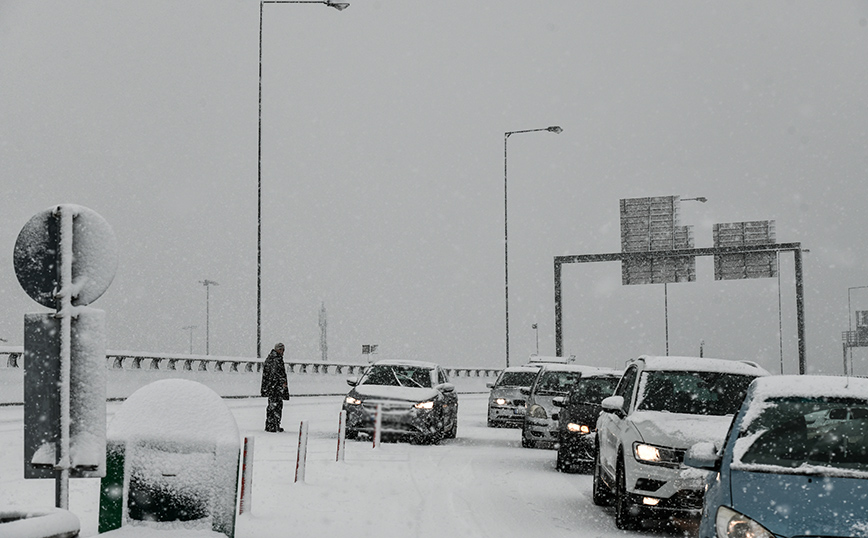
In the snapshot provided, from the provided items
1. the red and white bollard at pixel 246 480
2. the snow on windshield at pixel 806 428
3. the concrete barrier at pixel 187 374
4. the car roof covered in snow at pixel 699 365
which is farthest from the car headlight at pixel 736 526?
the concrete barrier at pixel 187 374

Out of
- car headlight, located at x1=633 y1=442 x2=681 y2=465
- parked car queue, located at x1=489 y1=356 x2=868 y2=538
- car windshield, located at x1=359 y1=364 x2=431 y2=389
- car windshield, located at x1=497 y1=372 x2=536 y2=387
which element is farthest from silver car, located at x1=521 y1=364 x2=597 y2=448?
car headlight, located at x1=633 y1=442 x2=681 y2=465

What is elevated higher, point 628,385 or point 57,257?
point 57,257

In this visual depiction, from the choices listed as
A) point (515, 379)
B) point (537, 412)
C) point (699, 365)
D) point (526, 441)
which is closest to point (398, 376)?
point (526, 441)

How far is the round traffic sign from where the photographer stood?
664 cm

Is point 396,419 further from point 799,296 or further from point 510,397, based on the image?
point 799,296

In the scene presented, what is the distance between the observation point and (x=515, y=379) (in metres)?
28.6

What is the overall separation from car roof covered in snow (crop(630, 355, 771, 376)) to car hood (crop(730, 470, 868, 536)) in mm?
5306

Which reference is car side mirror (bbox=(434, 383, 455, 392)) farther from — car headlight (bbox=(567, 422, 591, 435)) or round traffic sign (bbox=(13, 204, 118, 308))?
round traffic sign (bbox=(13, 204, 118, 308))

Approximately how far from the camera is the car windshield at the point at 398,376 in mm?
23031

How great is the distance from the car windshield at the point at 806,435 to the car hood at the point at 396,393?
1439cm

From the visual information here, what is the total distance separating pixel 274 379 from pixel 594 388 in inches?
306

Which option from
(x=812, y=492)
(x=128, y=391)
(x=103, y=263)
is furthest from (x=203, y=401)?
(x=128, y=391)

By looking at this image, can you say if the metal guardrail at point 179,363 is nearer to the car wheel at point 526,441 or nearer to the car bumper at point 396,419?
the car bumper at point 396,419

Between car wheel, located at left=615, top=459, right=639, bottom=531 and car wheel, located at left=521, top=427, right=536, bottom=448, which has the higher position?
car wheel, located at left=615, top=459, right=639, bottom=531
